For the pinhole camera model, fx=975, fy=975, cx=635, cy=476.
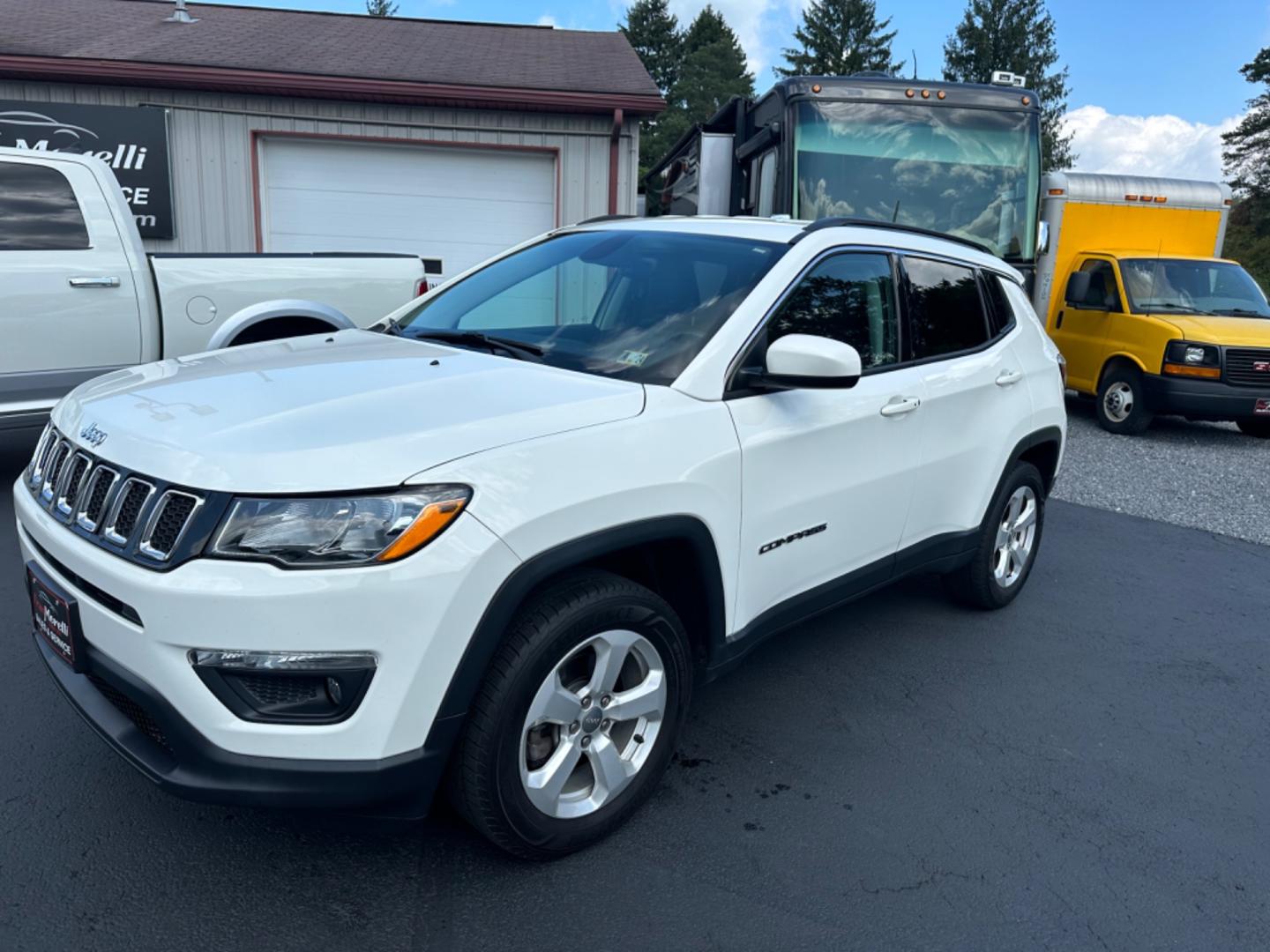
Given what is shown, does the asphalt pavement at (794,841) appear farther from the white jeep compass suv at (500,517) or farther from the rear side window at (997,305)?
the rear side window at (997,305)

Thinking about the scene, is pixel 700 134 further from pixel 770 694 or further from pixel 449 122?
pixel 770 694

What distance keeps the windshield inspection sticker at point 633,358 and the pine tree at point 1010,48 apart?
48.9 m

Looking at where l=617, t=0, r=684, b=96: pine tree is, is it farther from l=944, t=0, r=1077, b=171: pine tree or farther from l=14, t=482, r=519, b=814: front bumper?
l=14, t=482, r=519, b=814: front bumper

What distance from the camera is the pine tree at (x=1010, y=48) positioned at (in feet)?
153

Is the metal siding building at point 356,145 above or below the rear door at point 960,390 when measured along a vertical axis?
above

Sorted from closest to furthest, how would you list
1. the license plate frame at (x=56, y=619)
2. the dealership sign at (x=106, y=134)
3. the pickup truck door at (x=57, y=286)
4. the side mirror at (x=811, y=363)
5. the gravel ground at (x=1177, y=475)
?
the license plate frame at (x=56, y=619)
the side mirror at (x=811, y=363)
the pickup truck door at (x=57, y=286)
the gravel ground at (x=1177, y=475)
the dealership sign at (x=106, y=134)

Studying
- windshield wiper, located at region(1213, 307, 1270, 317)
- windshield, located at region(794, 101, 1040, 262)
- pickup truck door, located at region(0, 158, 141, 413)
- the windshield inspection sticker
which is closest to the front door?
the windshield inspection sticker

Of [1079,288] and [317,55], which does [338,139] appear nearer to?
[317,55]

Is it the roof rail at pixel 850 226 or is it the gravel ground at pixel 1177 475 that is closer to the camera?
the roof rail at pixel 850 226

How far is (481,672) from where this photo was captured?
90.7 inches

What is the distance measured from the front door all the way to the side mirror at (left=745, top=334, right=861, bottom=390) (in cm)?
16

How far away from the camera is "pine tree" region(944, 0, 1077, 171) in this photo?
46.5 meters

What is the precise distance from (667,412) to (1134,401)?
903 cm

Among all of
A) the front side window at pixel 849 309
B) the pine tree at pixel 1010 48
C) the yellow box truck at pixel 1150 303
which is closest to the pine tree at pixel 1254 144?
the pine tree at pixel 1010 48
